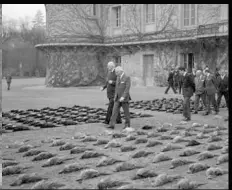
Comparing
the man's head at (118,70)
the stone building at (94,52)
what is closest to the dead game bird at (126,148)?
the man's head at (118,70)

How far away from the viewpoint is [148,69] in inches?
1088

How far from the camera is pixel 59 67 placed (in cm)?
2936

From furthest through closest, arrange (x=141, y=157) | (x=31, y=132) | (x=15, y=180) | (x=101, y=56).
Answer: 1. (x=101, y=56)
2. (x=31, y=132)
3. (x=141, y=157)
4. (x=15, y=180)

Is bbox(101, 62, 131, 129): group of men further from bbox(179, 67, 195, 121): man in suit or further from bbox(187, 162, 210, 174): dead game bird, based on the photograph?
bbox(187, 162, 210, 174): dead game bird

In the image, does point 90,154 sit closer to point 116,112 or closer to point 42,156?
point 42,156

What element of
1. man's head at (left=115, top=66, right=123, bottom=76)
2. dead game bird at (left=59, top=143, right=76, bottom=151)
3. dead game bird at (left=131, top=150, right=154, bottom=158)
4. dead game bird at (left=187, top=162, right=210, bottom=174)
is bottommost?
dead game bird at (left=59, top=143, right=76, bottom=151)

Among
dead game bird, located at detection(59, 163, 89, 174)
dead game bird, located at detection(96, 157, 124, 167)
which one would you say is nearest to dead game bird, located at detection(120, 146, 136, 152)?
dead game bird, located at detection(96, 157, 124, 167)

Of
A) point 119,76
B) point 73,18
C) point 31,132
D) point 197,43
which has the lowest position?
point 31,132

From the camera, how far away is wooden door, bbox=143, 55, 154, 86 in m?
27.4

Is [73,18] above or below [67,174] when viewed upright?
above

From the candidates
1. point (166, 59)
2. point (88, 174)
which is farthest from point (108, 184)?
point (166, 59)

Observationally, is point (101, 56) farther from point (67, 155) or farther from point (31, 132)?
point (67, 155)

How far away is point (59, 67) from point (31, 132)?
20709mm
